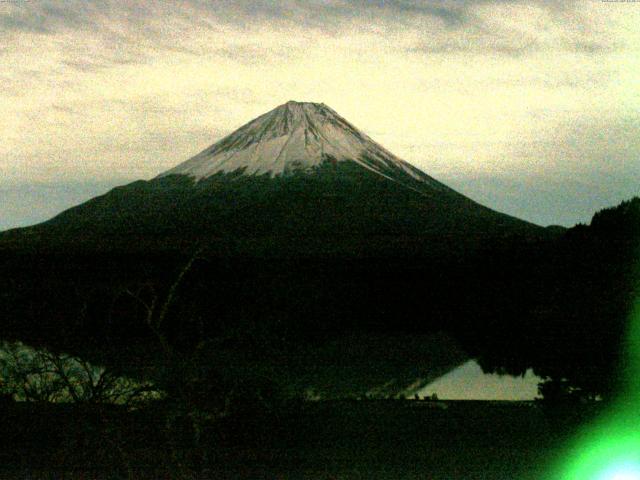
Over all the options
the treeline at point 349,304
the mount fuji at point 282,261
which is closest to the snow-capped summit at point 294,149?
the mount fuji at point 282,261

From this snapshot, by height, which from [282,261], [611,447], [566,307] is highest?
[282,261]

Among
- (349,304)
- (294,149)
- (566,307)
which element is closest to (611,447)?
(566,307)

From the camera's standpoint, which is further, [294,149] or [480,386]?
[294,149]

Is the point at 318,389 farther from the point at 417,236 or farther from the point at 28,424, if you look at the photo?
the point at 417,236

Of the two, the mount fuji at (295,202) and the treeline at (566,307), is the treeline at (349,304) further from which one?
the mount fuji at (295,202)

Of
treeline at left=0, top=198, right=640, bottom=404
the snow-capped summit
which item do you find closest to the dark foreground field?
treeline at left=0, top=198, right=640, bottom=404

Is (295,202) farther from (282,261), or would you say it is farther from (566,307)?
(566,307)

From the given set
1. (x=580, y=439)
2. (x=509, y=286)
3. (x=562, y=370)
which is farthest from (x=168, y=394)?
(x=509, y=286)
